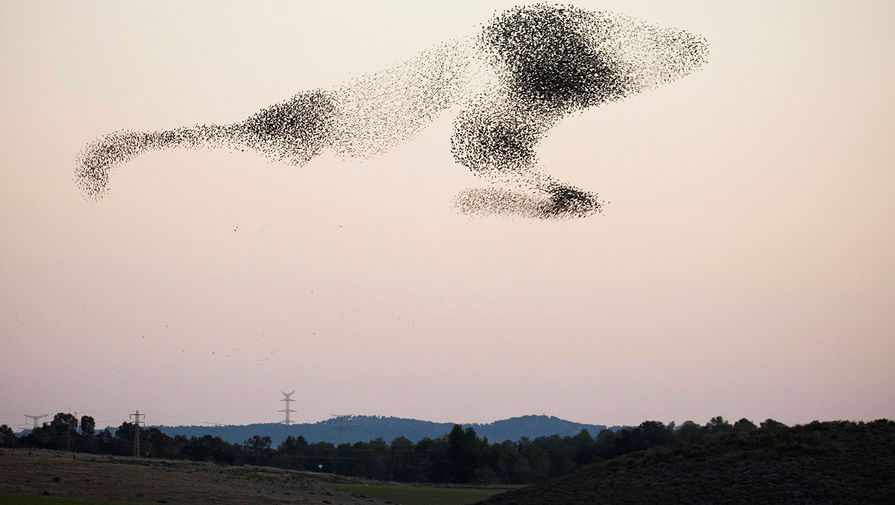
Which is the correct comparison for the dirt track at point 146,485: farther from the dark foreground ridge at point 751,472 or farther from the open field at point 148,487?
the dark foreground ridge at point 751,472

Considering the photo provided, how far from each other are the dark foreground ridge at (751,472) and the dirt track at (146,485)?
24.5 meters

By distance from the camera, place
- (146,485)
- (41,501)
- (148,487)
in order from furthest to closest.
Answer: (146,485) < (148,487) < (41,501)

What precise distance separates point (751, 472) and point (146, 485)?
52.9 metres

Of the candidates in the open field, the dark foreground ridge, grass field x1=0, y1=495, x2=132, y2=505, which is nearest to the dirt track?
the open field

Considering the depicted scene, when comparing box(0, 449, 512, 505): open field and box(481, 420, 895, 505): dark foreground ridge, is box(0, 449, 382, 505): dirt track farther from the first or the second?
box(481, 420, 895, 505): dark foreground ridge

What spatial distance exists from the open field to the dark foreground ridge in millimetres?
25357

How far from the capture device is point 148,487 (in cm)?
8381

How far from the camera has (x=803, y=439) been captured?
67875mm

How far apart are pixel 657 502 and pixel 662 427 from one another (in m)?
122

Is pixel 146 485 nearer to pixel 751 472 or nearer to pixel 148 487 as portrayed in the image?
pixel 148 487

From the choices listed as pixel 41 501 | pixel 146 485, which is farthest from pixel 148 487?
pixel 41 501

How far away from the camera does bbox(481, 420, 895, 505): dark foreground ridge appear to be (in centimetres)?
5703

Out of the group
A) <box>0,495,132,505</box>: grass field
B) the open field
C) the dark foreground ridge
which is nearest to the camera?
the dark foreground ridge

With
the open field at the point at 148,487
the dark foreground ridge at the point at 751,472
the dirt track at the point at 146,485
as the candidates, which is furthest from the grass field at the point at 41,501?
the dark foreground ridge at the point at 751,472
